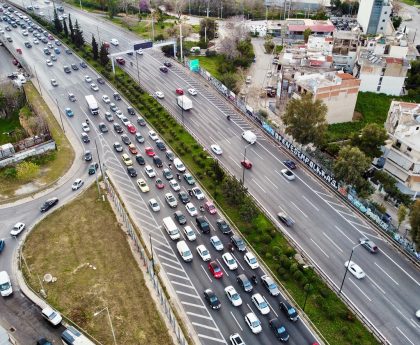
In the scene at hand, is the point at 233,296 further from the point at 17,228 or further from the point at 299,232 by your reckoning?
the point at 17,228

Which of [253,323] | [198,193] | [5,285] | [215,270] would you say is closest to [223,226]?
[215,270]

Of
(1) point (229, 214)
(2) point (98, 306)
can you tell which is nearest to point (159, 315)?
(2) point (98, 306)

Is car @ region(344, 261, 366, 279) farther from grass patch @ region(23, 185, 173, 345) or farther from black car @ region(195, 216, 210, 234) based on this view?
grass patch @ region(23, 185, 173, 345)

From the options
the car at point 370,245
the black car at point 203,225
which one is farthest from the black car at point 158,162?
the car at point 370,245

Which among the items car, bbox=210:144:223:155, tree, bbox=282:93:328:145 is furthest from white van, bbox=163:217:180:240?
tree, bbox=282:93:328:145

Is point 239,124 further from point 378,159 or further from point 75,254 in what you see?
point 75,254

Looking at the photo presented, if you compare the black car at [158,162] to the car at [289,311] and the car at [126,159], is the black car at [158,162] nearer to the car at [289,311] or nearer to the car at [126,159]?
the car at [126,159]

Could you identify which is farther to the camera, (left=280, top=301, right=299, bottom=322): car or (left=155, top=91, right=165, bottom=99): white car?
(left=155, top=91, right=165, bottom=99): white car
